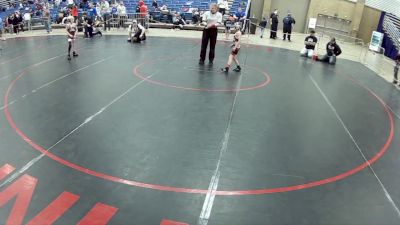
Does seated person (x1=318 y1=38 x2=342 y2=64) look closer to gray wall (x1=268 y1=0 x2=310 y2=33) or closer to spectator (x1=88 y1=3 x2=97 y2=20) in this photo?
gray wall (x1=268 y1=0 x2=310 y2=33)

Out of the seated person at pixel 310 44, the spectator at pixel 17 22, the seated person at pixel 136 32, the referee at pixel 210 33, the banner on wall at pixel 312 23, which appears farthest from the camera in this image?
the banner on wall at pixel 312 23

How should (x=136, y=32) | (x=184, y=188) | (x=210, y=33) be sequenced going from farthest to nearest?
(x=136, y=32), (x=210, y=33), (x=184, y=188)

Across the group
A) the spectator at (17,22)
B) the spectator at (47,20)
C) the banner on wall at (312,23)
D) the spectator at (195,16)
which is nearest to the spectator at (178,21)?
the spectator at (195,16)

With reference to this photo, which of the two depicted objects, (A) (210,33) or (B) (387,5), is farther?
→ (B) (387,5)

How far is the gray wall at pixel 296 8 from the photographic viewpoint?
29328 mm

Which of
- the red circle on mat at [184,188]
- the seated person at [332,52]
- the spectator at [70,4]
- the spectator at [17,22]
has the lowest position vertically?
the red circle on mat at [184,188]

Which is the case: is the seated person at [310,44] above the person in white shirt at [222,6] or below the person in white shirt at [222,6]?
below

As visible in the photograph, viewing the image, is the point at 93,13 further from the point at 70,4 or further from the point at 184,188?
the point at 184,188

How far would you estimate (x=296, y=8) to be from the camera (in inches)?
1161

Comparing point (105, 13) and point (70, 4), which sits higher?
point (70, 4)

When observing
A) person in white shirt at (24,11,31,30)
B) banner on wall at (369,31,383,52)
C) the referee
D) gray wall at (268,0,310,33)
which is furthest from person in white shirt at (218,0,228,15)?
person in white shirt at (24,11,31,30)

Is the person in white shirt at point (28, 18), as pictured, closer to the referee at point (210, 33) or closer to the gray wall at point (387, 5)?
the referee at point (210, 33)

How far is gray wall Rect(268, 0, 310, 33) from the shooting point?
29.3 metres

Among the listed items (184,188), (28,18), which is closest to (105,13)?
(28,18)
